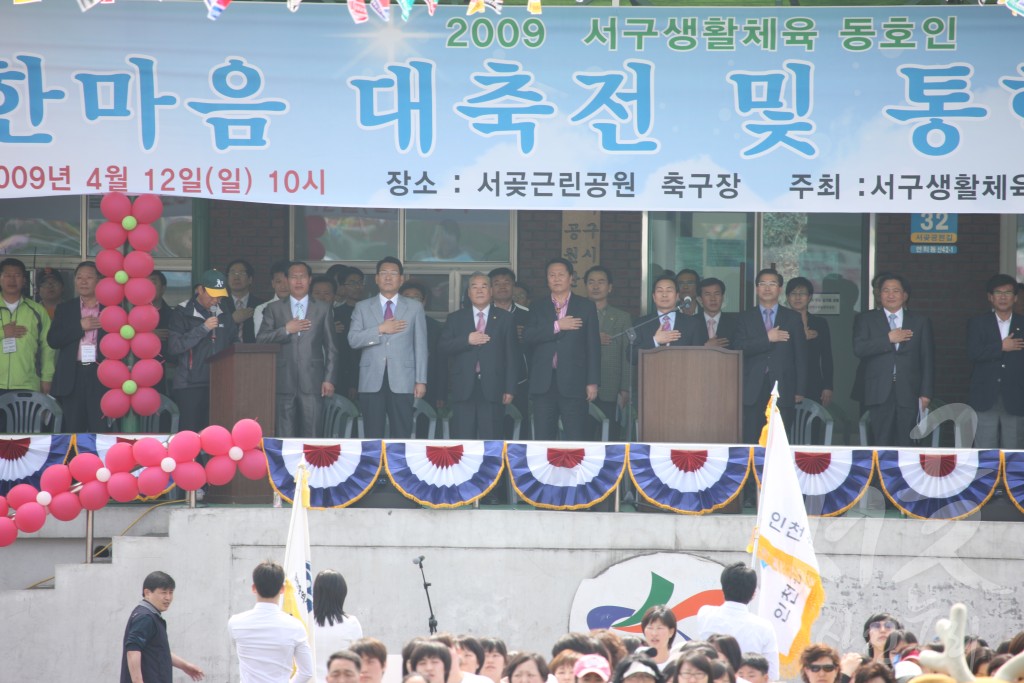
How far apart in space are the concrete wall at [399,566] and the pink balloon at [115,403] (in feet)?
2.70

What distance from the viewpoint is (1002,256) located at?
12570mm

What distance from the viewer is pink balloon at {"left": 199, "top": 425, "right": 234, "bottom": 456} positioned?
30.2 feet

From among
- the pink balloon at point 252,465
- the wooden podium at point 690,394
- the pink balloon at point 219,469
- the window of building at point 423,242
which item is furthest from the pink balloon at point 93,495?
the window of building at point 423,242

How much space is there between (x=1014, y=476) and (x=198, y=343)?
5779 mm

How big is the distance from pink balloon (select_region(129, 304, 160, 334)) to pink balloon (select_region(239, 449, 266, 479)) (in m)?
1.23

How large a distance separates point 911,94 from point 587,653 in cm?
512

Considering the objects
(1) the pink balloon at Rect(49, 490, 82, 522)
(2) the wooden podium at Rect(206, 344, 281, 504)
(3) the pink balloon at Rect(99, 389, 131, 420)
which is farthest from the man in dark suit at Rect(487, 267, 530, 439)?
(1) the pink balloon at Rect(49, 490, 82, 522)

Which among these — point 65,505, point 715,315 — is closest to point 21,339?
point 65,505

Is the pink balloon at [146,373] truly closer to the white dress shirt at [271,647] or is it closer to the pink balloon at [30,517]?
the pink balloon at [30,517]

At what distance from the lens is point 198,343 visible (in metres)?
10.2

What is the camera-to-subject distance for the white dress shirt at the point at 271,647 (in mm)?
6656

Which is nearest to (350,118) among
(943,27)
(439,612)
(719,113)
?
(719,113)

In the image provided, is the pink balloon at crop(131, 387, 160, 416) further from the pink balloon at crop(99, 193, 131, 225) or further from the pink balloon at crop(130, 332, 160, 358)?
the pink balloon at crop(99, 193, 131, 225)

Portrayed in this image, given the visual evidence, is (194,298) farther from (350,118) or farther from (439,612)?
(439,612)
